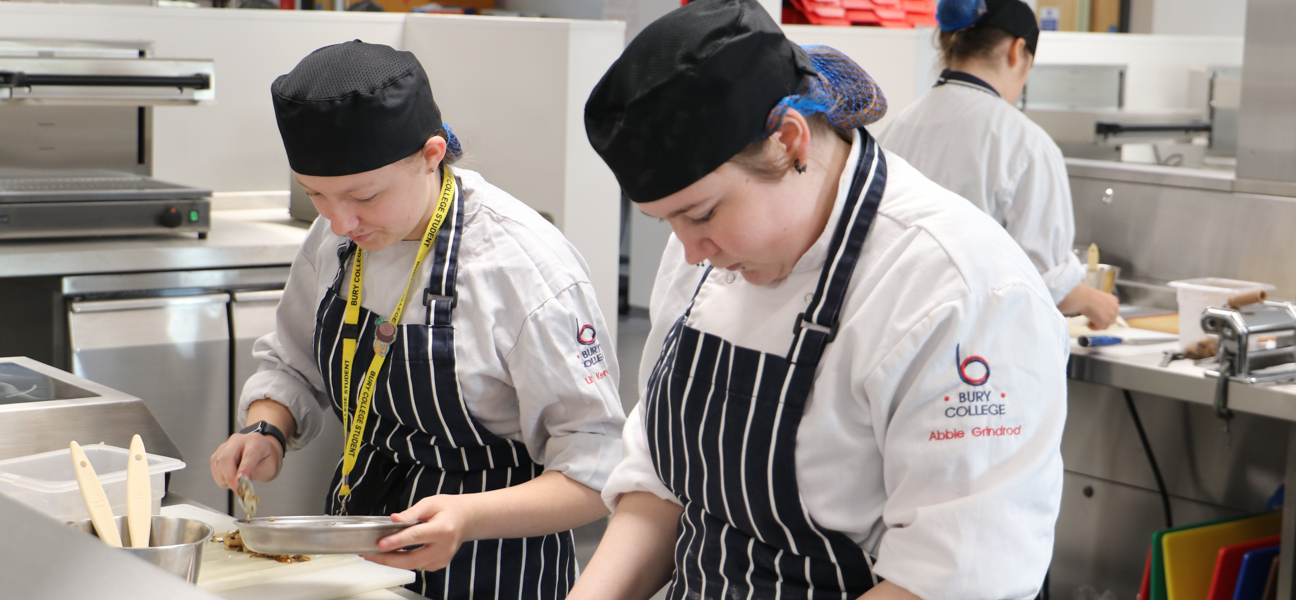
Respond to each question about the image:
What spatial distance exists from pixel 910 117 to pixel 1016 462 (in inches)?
87.6

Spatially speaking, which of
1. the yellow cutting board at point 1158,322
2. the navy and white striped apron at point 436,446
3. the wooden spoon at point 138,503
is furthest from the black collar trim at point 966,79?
the wooden spoon at point 138,503

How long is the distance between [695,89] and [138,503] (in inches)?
30.0

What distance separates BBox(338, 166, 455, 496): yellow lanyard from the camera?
1.68m

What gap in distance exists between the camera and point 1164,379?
274 cm

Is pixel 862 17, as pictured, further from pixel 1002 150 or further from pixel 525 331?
pixel 525 331

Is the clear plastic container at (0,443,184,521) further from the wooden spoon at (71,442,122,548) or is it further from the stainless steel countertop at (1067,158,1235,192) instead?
the stainless steel countertop at (1067,158,1235,192)

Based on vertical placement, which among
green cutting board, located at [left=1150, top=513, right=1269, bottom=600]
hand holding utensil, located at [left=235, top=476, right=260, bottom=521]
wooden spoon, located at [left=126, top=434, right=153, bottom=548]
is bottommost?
green cutting board, located at [left=1150, top=513, right=1269, bottom=600]

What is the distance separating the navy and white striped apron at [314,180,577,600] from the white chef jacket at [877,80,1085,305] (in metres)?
1.62

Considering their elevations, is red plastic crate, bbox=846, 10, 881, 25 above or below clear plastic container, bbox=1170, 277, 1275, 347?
above

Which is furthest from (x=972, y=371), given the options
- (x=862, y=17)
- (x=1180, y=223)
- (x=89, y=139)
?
(x=862, y=17)

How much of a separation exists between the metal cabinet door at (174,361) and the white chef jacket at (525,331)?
1.51m

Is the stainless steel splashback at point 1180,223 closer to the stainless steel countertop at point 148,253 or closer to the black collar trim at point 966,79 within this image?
the black collar trim at point 966,79

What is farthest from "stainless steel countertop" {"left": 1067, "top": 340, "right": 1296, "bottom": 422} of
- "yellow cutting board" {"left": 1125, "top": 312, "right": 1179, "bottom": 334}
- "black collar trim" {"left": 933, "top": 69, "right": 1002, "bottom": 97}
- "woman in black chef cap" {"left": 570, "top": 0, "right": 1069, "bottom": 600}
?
"woman in black chef cap" {"left": 570, "top": 0, "right": 1069, "bottom": 600}

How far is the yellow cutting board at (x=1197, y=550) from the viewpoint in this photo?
2.91 metres
